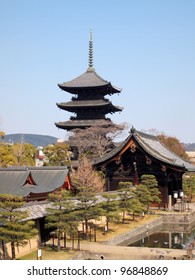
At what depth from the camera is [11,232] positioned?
18000 mm

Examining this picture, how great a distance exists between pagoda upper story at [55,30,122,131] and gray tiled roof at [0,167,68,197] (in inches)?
935

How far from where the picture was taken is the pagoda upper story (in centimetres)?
6003

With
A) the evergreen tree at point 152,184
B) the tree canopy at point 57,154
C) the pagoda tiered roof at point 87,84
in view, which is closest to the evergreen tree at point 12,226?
the evergreen tree at point 152,184

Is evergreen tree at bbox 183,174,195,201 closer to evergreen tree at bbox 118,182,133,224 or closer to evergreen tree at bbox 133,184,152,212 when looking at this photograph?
evergreen tree at bbox 133,184,152,212

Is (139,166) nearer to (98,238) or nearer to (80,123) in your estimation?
(98,238)

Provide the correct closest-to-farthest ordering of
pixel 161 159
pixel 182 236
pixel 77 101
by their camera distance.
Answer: pixel 182 236 → pixel 161 159 → pixel 77 101

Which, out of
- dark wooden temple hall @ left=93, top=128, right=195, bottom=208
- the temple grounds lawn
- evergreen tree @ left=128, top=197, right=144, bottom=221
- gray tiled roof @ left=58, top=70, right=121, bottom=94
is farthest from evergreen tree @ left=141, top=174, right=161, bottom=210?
gray tiled roof @ left=58, top=70, right=121, bottom=94

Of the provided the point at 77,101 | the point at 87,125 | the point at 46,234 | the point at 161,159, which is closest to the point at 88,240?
the point at 46,234

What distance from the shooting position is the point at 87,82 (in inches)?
2489

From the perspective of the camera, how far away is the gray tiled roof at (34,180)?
3123 centimetres

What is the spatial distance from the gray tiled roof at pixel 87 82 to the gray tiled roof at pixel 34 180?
1100 inches

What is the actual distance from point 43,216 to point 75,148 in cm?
3349

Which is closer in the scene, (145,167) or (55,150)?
(145,167)

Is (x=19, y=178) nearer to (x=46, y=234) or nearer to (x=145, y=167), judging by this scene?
(x=46, y=234)
